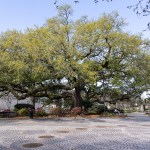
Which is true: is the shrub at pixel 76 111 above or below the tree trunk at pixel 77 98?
below

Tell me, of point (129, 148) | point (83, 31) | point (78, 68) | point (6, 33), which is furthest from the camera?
point (6, 33)

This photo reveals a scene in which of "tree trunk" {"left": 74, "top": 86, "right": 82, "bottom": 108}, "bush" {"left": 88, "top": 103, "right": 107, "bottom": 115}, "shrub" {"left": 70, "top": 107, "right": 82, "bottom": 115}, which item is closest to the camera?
"shrub" {"left": 70, "top": 107, "right": 82, "bottom": 115}

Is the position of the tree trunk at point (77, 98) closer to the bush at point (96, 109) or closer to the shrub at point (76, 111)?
the bush at point (96, 109)

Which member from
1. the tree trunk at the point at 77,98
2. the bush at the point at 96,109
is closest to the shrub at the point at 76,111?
the tree trunk at the point at 77,98

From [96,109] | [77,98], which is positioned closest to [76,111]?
[77,98]

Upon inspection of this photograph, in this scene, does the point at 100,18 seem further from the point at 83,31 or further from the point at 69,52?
the point at 69,52

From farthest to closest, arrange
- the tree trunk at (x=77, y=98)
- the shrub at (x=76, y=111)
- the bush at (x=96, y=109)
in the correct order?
the bush at (x=96, y=109) < the tree trunk at (x=77, y=98) < the shrub at (x=76, y=111)

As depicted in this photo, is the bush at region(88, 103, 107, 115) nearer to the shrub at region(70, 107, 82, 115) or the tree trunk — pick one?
the tree trunk

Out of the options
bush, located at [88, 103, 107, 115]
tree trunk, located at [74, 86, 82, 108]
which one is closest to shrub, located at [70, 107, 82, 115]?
tree trunk, located at [74, 86, 82, 108]

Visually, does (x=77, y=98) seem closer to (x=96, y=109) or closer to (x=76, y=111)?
(x=76, y=111)

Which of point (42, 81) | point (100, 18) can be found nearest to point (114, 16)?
point (100, 18)

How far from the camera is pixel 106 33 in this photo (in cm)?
3406

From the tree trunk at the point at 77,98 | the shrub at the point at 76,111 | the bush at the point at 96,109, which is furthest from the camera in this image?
the bush at the point at 96,109

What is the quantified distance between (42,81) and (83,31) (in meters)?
7.10
